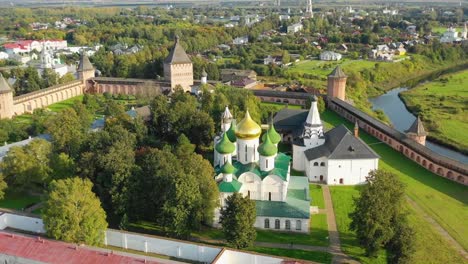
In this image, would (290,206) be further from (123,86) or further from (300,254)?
(123,86)

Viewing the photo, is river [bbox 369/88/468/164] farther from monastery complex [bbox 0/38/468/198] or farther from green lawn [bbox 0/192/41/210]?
green lawn [bbox 0/192/41/210]

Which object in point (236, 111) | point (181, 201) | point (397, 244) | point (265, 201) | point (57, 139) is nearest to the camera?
point (397, 244)

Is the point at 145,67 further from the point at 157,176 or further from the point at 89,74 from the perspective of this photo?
the point at 157,176

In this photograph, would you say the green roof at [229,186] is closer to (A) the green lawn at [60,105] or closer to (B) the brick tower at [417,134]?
(B) the brick tower at [417,134]

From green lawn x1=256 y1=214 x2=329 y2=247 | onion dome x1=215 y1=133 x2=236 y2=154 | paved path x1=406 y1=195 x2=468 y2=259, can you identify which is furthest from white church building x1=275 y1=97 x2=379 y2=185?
onion dome x1=215 y1=133 x2=236 y2=154

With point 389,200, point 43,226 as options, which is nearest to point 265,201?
point 389,200

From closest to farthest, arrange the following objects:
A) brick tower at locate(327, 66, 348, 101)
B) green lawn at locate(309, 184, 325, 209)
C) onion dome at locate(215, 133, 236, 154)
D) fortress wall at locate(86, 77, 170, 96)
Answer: onion dome at locate(215, 133, 236, 154) < green lawn at locate(309, 184, 325, 209) < brick tower at locate(327, 66, 348, 101) < fortress wall at locate(86, 77, 170, 96)
